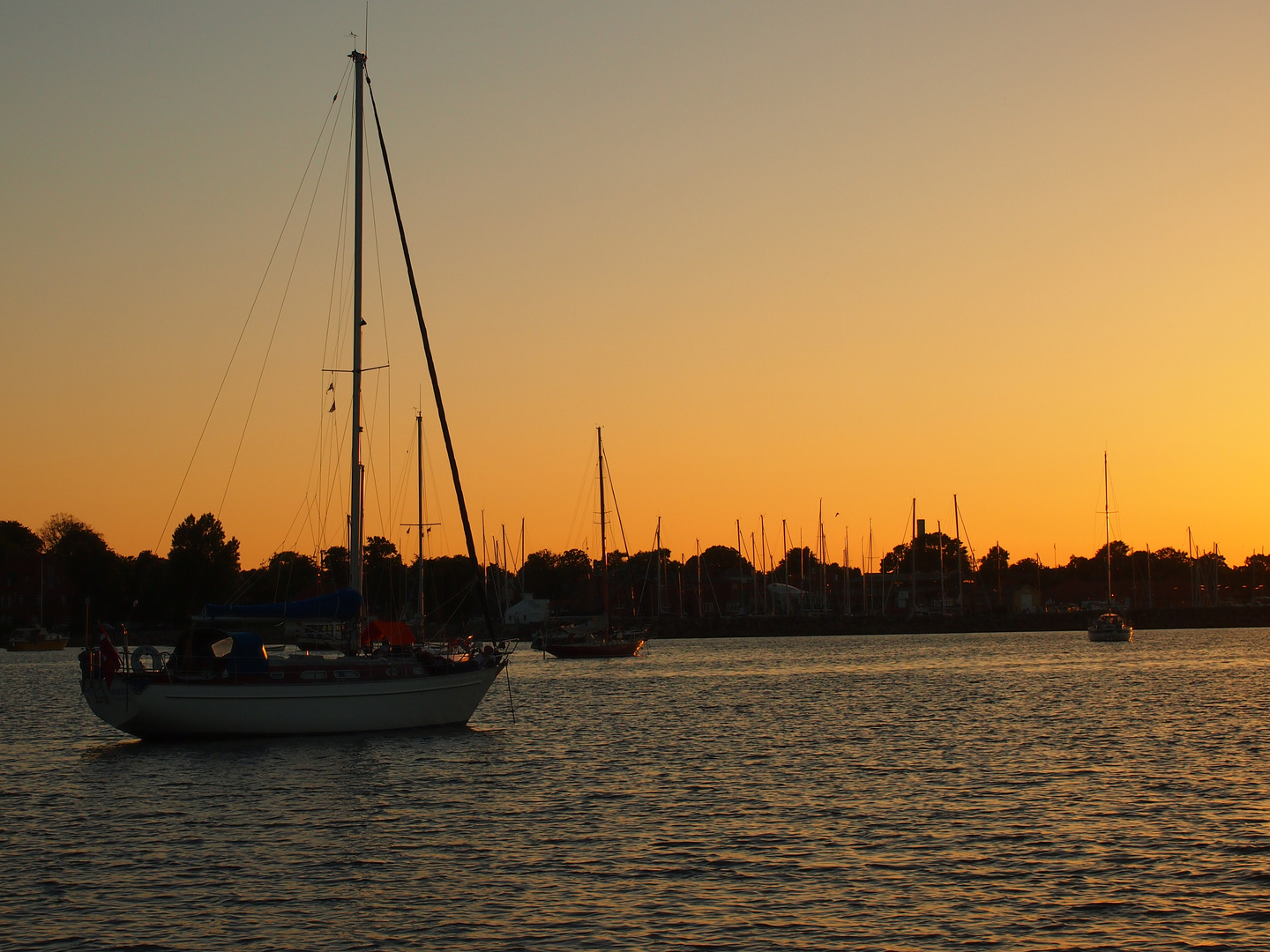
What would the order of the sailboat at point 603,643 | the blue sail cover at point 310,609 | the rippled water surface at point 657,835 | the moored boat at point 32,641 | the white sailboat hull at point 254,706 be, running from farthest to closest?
1. the moored boat at point 32,641
2. the sailboat at point 603,643
3. the blue sail cover at point 310,609
4. the white sailboat hull at point 254,706
5. the rippled water surface at point 657,835

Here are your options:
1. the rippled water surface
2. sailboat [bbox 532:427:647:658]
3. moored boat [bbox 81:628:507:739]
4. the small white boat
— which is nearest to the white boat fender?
moored boat [bbox 81:628:507:739]

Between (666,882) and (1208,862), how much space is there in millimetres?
8938

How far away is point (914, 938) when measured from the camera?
17047mm

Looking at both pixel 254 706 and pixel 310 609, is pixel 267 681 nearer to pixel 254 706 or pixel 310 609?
pixel 254 706

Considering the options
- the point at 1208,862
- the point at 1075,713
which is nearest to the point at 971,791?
the point at 1208,862

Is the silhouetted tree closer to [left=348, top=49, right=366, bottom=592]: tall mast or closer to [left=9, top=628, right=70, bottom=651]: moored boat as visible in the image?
[left=9, top=628, right=70, bottom=651]: moored boat

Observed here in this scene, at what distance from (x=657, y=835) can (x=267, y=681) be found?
53.5 feet

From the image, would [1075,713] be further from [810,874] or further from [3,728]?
[3,728]

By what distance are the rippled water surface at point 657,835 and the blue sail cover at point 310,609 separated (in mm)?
3816

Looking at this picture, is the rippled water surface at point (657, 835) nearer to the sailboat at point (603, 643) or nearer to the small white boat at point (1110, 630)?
the sailboat at point (603, 643)

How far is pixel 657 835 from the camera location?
80.4ft

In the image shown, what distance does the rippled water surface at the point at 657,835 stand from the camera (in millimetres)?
17844

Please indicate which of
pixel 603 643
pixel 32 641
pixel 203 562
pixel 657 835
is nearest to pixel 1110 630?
pixel 603 643

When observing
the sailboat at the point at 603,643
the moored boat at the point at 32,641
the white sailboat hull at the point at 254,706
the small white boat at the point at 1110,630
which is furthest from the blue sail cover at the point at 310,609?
the moored boat at the point at 32,641
